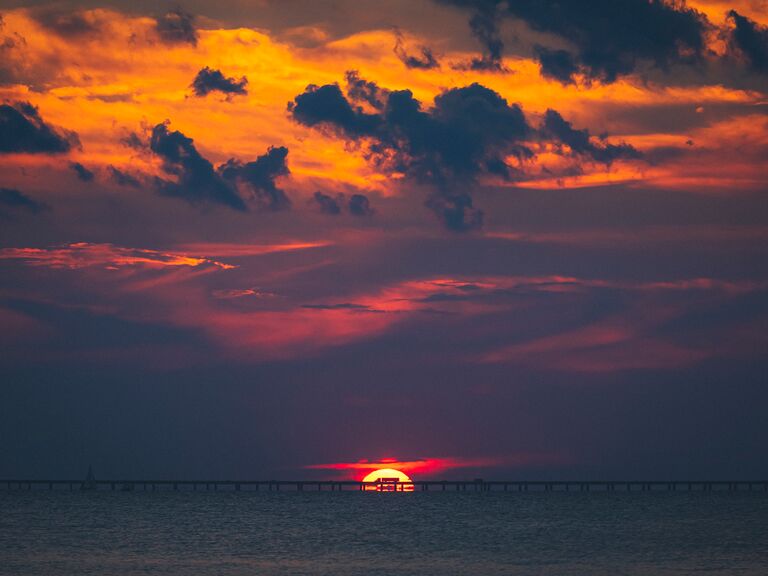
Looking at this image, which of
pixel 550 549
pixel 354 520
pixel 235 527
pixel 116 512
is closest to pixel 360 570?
pixel 550 549

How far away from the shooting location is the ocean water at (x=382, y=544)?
256ft

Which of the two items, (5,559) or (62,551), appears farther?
(62,551)

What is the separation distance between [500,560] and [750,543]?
28.7 metres

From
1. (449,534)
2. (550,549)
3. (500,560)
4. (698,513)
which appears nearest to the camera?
(500,560)

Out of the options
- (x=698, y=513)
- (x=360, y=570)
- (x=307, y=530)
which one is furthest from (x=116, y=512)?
(x=360, y=570)

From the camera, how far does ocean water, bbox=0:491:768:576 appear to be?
256 feet

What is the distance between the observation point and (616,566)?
260 ft

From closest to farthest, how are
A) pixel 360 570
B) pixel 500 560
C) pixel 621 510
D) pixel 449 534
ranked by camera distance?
pixel 360 570 → pixel 500 560 → pixel 449 534 → pixel 621 510

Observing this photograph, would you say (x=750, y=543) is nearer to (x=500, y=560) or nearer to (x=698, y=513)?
(x=500, y=560)

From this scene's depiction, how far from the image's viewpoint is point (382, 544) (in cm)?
10119

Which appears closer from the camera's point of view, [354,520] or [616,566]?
[616,566]

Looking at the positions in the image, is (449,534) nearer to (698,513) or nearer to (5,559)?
(5,559)

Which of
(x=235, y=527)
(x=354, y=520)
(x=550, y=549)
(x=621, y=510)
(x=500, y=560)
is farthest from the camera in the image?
(x=621, y=510)

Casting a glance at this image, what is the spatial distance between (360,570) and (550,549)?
25.5 m
